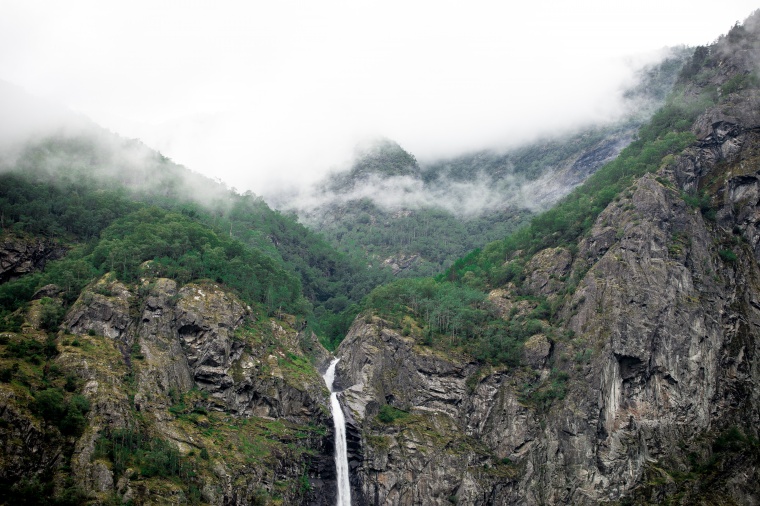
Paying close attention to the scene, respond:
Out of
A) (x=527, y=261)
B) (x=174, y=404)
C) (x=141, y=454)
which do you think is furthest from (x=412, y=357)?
(x=141, y=454)

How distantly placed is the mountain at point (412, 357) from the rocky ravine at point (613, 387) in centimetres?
32

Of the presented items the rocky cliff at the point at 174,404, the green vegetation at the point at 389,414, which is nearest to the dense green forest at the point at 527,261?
the green vegetation at the point at 389,414

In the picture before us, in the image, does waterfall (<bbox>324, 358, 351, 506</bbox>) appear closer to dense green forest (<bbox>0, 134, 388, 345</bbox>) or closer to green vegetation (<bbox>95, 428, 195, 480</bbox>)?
dense green forest (<bbox>0, 134, 388, 345</bbox>)

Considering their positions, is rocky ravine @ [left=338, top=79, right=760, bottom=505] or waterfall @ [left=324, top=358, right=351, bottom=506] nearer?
rocky ravine @ [left=338, top=79, right=760, bottom=505]

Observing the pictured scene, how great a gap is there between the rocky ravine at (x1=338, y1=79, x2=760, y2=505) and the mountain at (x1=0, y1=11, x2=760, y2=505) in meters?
0.32

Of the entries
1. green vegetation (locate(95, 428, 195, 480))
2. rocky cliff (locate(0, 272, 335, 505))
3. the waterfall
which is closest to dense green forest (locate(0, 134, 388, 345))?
rocky cliff (locate(0, 272, 335, 505))

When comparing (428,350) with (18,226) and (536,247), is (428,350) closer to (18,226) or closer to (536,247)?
(536,247)

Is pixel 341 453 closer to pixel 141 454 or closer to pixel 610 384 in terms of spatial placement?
pixel 141 454

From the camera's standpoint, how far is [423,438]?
350ft

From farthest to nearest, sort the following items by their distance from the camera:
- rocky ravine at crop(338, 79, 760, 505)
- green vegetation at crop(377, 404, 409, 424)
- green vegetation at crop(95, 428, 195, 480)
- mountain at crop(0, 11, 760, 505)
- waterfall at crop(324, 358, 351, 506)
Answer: green vegetation at crop(377, 404, 409, 424), waterfall at crop(324, 358, 351, 506), rocky ravine at crop(338, 79, 760, 505), mountain at crop(0, 11, 760, 505), green vegetation at crop(95, 428, 195, 480)

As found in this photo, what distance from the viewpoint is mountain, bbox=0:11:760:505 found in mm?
87312

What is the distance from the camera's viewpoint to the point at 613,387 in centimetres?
10531

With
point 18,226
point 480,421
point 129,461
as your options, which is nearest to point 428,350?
point 480,421

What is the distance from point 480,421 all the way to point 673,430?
95.8 ft
